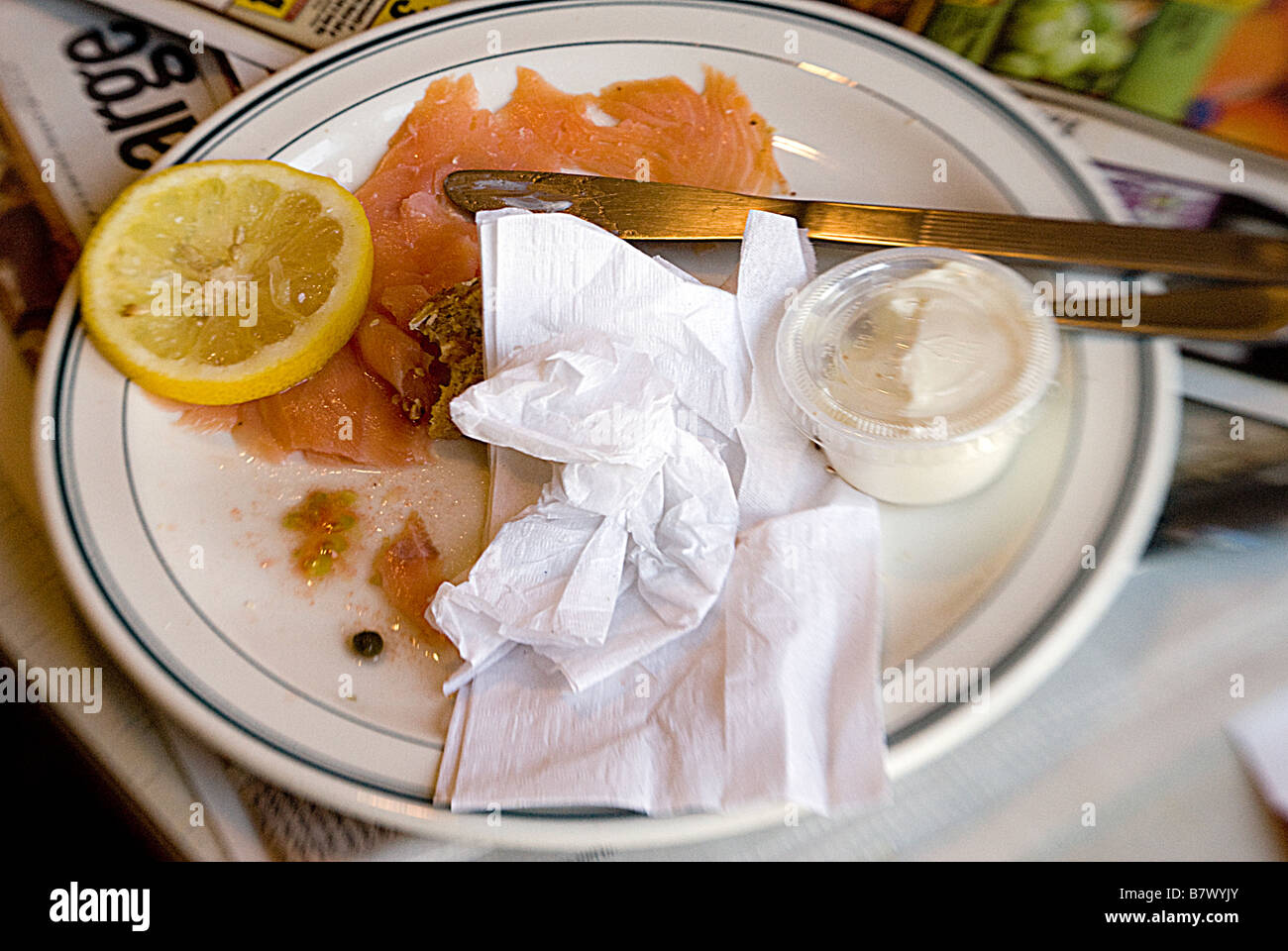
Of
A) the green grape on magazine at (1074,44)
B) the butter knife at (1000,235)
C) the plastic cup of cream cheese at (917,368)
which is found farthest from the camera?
the green grape on magazine at (1074,44)

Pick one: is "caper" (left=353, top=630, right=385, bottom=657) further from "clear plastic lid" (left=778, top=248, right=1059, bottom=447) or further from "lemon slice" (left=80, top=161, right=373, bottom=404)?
"clear plastic lid" (left=778, top=248, right=1059, bottom=447)

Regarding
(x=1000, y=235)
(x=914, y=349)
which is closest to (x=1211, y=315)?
(x=1000, y=235)

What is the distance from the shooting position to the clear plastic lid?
903 mm

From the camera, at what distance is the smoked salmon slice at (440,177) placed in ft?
3.60

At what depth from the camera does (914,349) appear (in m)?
0.93

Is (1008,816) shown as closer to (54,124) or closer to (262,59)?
(262,59)

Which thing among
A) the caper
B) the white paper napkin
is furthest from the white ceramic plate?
the white paper napkin

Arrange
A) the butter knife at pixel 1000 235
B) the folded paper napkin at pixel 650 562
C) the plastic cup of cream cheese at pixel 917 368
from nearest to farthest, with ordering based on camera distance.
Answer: the folded paper napkin at pixel 650 562
the plastic cup of cream cheese at pixel 917 368
the butter knife at pixel 1000 235

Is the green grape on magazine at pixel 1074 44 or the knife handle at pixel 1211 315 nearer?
the knife handle at pixel 1211 315

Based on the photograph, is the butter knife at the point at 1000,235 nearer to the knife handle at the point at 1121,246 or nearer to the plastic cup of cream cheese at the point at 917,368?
the knife handle at the point at 1121,246

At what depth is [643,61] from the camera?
1.33 meters

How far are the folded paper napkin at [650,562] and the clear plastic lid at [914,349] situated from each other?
52 millimetres

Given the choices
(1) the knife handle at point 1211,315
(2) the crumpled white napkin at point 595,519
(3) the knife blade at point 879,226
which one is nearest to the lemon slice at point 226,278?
(3) the knife blade at point 879,226

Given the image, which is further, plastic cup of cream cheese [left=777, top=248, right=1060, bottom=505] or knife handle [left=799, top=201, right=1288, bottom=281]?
knife handle [left=799, top=201, right=1288, bottom=281]
